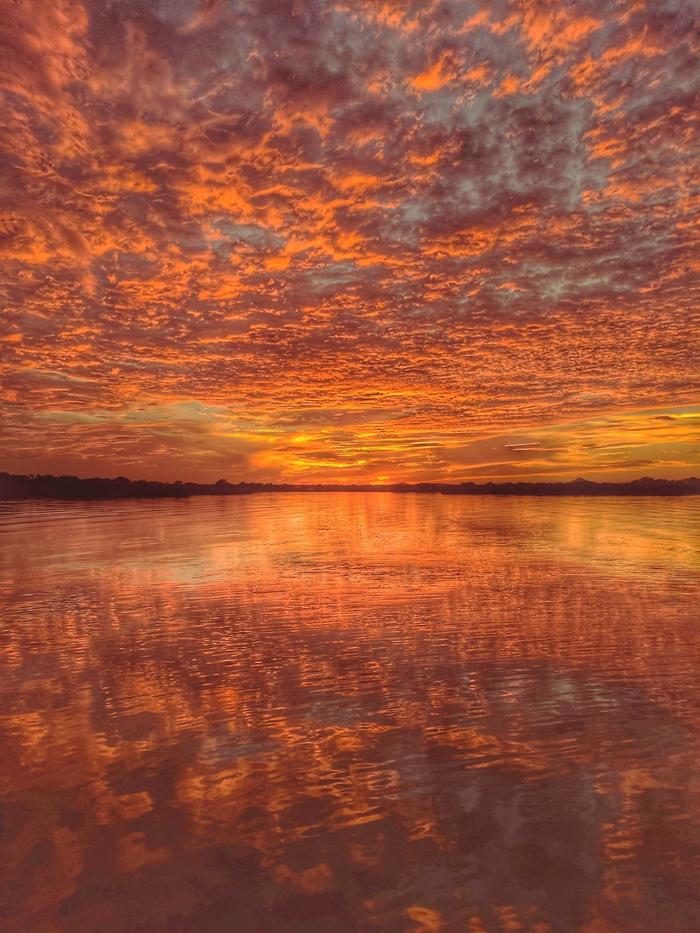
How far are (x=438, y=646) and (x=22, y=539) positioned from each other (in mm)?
29484

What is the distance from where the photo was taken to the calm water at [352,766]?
4266 mm

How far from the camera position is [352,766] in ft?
20.5

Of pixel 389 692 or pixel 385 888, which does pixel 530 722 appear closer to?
pixel 389 692

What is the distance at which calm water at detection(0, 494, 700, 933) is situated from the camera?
14.0 ft

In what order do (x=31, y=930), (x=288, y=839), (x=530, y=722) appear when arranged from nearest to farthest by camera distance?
(x=31, y=930)
(x=288, y=839)
(x=530, y=722)

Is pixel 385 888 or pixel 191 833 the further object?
pixel 191 833

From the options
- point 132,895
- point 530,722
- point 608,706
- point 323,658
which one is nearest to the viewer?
point 132,895

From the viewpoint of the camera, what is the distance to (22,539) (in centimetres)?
3288

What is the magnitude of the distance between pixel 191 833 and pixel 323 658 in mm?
5196

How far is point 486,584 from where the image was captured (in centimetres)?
1725

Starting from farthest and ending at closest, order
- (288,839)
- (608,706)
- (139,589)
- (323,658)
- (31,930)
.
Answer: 1. (139,589)
2. (323,658)
3. (608,706)
4. (288,839)
5. (31,930)

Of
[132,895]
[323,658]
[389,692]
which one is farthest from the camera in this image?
[323,658]

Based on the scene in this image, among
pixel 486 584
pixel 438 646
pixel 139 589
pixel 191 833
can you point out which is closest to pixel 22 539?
pixel 139 589

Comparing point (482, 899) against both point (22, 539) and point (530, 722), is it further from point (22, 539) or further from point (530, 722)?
point (22, 539)
